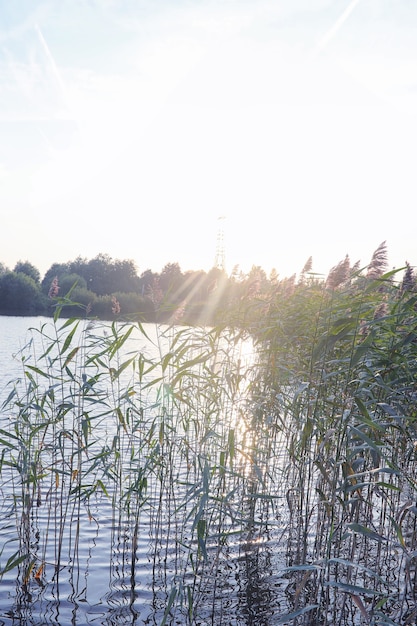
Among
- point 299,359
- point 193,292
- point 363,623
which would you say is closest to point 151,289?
point 193,292

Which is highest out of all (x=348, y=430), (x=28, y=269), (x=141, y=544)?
(x=28, y=269)

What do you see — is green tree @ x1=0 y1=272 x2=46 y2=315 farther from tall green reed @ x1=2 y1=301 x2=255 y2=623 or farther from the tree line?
tall green reed @ x1=2 y1=301 x2=255 y2=623


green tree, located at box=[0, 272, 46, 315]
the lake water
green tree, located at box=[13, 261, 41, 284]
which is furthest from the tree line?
green tree, located at box=[13, 261, 41, 284]

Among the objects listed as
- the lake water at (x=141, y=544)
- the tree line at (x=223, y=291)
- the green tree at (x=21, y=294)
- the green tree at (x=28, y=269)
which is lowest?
the lake water at (x=141, y=544)

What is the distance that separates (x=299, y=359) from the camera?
674cm

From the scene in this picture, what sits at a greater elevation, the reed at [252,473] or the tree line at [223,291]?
the tree line at [223,291]

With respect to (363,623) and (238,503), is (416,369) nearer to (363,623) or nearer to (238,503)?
(363,623)

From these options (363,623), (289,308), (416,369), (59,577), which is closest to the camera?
(363,623)

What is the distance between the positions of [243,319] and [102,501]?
3.60 meters

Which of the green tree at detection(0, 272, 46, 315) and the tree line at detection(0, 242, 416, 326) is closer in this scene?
the tree line at detection(0, 242, 416, 326)

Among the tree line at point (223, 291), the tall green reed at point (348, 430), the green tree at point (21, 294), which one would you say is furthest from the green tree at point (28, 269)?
the tall green reed at point (348, 430)

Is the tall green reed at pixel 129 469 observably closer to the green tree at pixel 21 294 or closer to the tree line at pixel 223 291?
the tree line at pixel 223 291

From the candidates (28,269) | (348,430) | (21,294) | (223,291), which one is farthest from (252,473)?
(28,269)

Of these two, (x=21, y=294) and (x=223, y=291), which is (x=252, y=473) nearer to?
(x=223, y=291)
